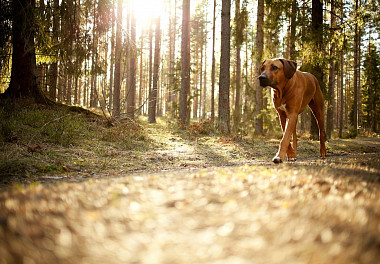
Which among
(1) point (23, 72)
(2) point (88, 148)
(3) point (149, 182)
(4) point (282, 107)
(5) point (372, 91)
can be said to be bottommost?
(2) point (88, 148)

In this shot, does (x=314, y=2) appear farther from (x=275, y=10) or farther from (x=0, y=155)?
(x=0, y=155)

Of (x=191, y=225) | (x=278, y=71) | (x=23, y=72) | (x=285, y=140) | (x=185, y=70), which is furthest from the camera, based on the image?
(x=185, y=70)

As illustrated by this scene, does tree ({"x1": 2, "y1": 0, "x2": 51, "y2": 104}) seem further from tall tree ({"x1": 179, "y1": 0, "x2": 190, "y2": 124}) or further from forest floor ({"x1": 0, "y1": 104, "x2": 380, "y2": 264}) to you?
forest floor ({"x1": 0, "y1": 104, "x2": 380, "y2": 264})

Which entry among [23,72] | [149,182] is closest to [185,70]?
[23,72]

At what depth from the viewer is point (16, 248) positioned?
92 cm

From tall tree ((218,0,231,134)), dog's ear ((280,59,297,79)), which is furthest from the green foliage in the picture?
tall tree ((218,0,231,134))

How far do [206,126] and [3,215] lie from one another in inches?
427

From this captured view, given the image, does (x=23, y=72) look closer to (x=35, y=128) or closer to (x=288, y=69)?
(x=35, y=128)

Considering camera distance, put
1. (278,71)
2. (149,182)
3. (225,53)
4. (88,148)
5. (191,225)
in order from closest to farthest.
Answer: (191,225)
(149,182)
(278,71)
(88,148)
(225,53)

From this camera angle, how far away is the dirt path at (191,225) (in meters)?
0.91

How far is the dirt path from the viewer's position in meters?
0.91

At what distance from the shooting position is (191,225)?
114 cm

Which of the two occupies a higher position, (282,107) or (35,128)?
(282,107)

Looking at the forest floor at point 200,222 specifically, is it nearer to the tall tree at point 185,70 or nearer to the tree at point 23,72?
the tree at point 23,72
